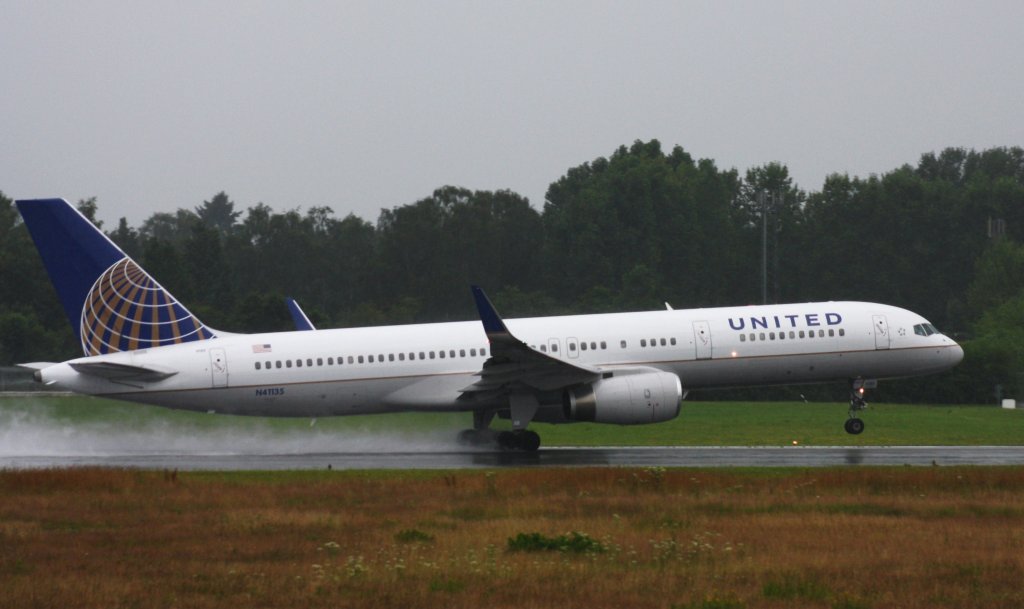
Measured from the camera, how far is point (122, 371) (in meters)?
31.4

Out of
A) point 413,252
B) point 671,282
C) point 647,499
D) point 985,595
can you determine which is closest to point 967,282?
point 671,282

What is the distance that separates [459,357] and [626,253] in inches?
2438

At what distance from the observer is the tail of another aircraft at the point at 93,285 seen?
1261 inches

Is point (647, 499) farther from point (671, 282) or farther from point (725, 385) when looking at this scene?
point (671, 282)

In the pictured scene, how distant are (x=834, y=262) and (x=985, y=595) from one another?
274 feet

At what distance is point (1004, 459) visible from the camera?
97.2 feet

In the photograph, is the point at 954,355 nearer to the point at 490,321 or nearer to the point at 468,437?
the point at 468,437

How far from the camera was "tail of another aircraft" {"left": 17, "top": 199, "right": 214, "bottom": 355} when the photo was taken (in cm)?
3203

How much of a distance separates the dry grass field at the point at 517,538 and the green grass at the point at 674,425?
1102 centimetres

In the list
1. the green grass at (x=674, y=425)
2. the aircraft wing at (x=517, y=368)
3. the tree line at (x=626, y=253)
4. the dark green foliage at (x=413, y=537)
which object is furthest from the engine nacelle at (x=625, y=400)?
the tree line at (x=626, y=253)

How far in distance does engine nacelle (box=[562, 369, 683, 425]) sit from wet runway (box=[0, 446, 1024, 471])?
88 cm

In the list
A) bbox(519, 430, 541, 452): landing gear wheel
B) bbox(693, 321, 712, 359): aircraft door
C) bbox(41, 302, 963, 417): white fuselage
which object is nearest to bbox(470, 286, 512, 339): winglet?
bbox(41, 302, 963, 417): white fuselage

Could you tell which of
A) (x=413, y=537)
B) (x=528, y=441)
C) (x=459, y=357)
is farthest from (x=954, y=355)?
(x=413, y=537)

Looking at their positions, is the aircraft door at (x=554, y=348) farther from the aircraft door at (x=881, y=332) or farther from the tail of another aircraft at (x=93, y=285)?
the tail of another aircraft at (x=93, y=285)
